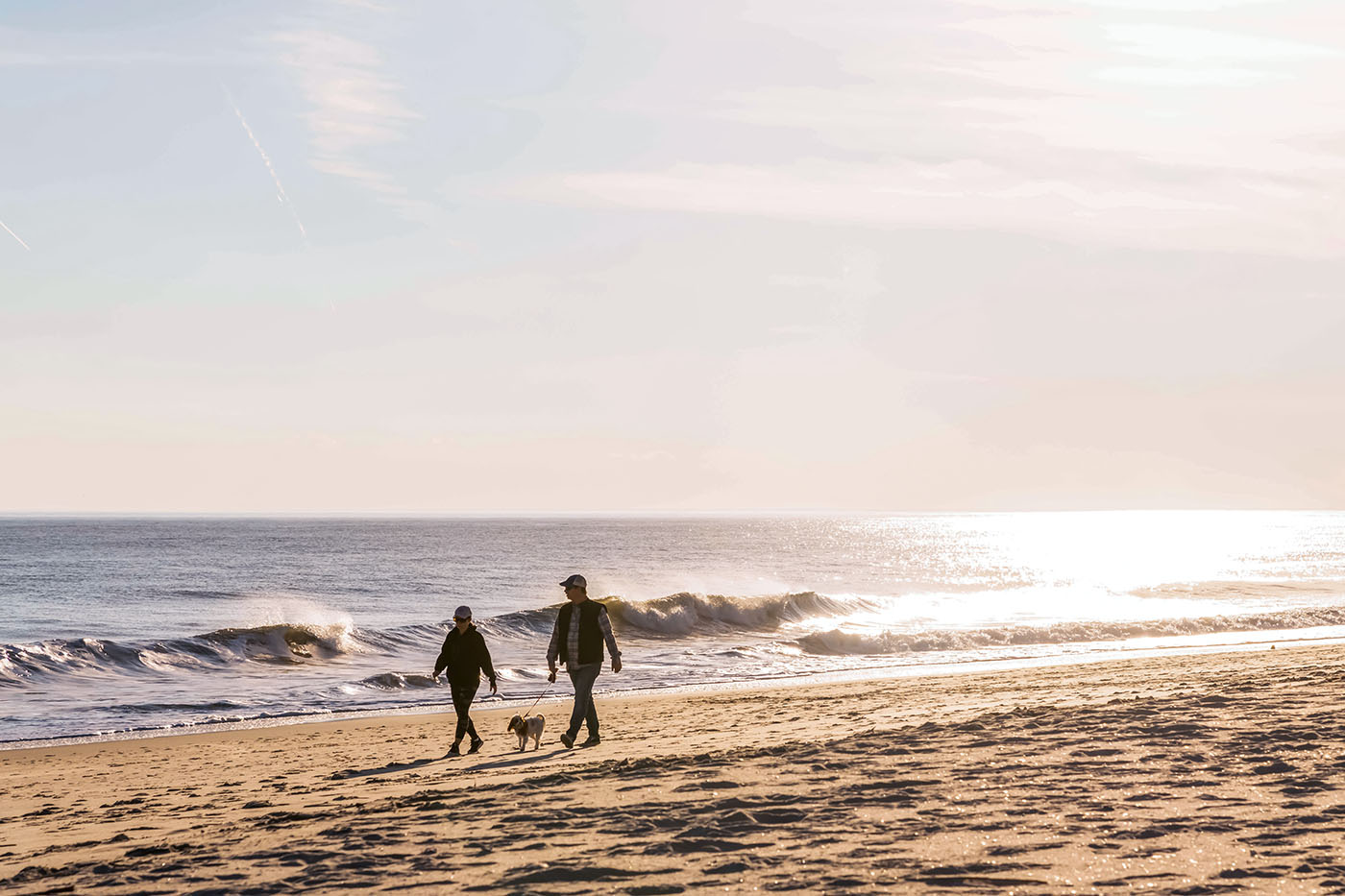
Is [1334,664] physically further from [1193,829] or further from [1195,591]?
[1195,591]

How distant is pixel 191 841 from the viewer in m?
7.09

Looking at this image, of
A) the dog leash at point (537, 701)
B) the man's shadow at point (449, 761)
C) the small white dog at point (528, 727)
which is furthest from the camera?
the dog leash at point (537, 701)

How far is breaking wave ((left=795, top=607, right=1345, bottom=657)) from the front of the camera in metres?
28.9

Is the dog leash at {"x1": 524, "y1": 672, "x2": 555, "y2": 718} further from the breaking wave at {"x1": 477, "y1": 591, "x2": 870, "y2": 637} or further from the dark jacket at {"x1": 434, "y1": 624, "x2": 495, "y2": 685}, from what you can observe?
the breaking wave at {"x1": 477, "y1": 591, "x2": 870, "y2": 637}

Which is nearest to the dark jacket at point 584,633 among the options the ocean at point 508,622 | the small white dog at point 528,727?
the small white dog at point 528,727

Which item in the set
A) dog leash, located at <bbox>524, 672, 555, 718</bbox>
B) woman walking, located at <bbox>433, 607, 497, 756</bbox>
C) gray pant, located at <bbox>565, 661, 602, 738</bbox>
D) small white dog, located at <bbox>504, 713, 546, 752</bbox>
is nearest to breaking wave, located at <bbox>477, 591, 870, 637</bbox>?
dog leash, located at <bbox>524, 672, 555, 718</bbox>

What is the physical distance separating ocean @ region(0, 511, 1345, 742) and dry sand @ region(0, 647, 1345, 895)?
7448 millimetres

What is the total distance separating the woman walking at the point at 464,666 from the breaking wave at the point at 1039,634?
17558mm

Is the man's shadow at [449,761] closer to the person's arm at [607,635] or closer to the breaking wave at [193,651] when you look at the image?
the person's arm at [607,635]

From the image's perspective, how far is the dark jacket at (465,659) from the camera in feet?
39.4

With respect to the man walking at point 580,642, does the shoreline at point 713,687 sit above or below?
below

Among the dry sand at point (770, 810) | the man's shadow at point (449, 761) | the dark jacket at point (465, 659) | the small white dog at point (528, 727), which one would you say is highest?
the dark jacket at point (465, 659)

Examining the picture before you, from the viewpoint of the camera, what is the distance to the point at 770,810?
269 inches

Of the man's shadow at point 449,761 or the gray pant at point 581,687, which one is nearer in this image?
the man's shadow at point 449,761
